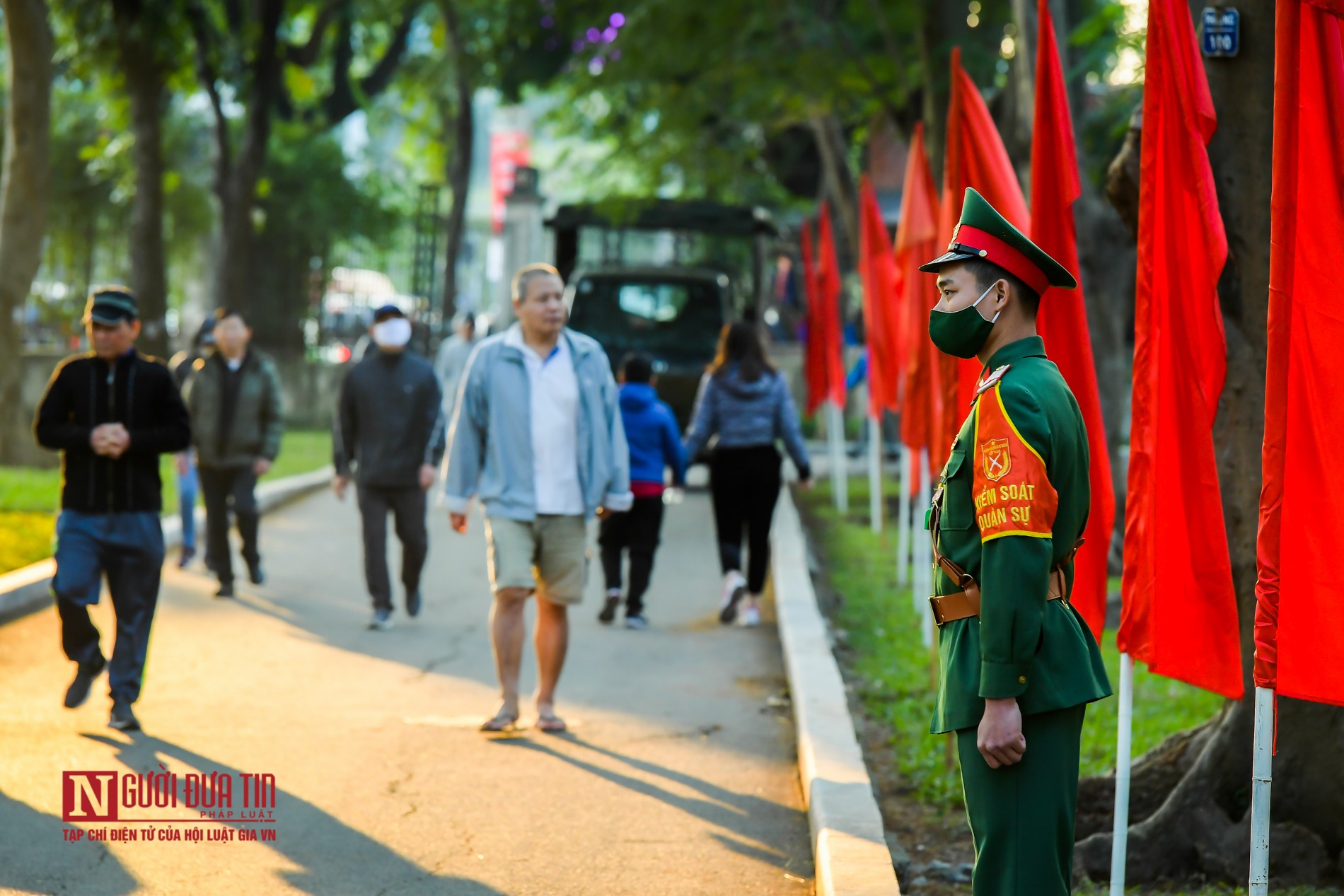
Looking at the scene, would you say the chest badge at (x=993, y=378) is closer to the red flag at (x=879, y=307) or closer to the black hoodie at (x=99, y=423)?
the black hoodie at (x=99, y=423)

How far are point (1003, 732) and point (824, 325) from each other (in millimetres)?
13985

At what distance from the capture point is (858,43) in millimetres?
15344

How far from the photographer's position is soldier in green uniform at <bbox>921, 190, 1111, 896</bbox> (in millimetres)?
3420

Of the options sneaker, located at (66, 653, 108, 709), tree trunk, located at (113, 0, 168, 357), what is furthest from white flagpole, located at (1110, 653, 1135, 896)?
tree trunk, located at (113, 0, 168, 357)

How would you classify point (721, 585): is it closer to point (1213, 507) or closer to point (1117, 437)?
point (1117, 437)

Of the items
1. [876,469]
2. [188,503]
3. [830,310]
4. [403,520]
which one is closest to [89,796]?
[403,520]

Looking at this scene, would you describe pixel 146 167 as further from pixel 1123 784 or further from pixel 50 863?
pixel 1123 784

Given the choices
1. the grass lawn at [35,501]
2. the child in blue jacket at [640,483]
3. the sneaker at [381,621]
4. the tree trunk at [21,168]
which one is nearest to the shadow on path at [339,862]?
the grass lawn at [35,501]

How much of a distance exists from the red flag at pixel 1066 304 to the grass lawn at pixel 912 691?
1.23 metres

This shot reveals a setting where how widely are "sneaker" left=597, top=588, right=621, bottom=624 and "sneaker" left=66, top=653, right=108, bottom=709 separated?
388cm

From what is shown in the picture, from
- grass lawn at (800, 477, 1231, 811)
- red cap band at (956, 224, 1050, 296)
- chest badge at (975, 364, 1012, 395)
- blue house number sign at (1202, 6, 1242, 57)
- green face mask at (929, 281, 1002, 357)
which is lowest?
grass lawn at (800, 477, 1231, 811)

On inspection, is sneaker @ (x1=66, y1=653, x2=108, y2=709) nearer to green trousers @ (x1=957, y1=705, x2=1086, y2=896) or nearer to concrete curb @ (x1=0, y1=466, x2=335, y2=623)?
concrete curb @ (x1=0, y1=466, x2=335, y2=623)

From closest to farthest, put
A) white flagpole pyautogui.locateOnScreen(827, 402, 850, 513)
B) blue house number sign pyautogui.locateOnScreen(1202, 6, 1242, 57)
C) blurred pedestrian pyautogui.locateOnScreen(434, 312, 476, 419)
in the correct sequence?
blue house number sign pyautogui.locateOnScreen(1202, 6, 1242, 57), white flagpole pyautogui.locateOnScreen(827, 402, 850, 513), blurred pedestrian pyautogui.locateOnScreen(434, 312, 476, 419)

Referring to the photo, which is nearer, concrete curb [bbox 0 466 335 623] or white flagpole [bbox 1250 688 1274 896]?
white flagpole [bbox 1250 688 1274 896]
